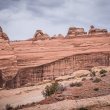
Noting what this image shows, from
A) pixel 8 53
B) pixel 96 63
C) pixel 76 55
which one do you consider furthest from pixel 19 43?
pixel 96 63

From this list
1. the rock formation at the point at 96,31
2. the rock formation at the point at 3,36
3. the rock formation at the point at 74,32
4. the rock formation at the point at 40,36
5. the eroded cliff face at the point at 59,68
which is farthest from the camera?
the rock formation at the point at 3,36

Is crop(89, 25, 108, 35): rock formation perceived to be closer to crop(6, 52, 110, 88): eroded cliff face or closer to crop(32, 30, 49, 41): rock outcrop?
crop(6, 52, 110, 88): eroded cliff face

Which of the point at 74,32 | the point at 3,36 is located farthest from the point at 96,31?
the point at 3,36

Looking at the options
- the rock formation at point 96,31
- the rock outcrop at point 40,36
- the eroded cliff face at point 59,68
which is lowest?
the eroded cliff face at point 59,68

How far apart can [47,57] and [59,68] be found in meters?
2.85

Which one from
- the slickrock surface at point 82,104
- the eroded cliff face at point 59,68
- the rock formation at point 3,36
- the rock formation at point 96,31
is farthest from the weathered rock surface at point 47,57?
the slickrock surface at point 82,104

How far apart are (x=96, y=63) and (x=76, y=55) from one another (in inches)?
116

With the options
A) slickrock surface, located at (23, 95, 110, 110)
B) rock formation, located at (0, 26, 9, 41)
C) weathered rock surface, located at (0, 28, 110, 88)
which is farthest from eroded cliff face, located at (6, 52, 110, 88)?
slickrock surface, located at (23, 95, 110, 110)

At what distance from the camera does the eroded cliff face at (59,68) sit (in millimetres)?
40750

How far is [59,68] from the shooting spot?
136ft

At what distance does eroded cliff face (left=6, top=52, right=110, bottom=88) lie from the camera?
134ft

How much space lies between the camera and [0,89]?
38.3 meters

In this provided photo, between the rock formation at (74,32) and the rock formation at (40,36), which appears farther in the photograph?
the rock formation at (40,36)

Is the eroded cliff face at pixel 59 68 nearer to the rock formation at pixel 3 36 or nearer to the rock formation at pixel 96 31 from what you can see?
the rock formation at pixel 96 31
